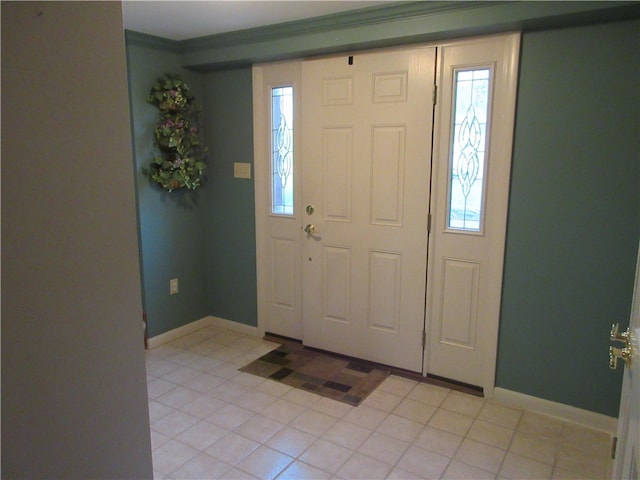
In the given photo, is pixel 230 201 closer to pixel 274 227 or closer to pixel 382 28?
pixel 274 227

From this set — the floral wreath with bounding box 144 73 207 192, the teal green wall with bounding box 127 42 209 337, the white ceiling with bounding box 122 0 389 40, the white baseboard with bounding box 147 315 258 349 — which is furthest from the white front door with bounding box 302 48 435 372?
the teal green wall with bounding box 127 42 209 337

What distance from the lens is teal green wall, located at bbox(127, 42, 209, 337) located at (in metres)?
3.15

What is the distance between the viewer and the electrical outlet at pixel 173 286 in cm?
354

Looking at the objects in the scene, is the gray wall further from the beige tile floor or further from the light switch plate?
the light switch plate

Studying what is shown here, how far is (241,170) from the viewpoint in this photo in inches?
138

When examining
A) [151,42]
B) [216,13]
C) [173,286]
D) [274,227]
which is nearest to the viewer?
[216,13]

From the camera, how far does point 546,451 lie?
7.39 ft

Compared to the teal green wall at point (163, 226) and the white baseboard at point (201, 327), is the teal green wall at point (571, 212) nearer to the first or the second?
the teal green wall at point (163, 226)

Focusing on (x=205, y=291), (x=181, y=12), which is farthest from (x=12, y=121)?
(x=205, y=291)

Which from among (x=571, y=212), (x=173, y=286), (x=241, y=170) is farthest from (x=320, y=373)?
(x=571, y=212)

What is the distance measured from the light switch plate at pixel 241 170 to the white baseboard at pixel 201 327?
1208 mm

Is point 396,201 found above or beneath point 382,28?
beneath

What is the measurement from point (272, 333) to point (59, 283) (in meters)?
2.93

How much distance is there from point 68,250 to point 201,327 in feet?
10.5
